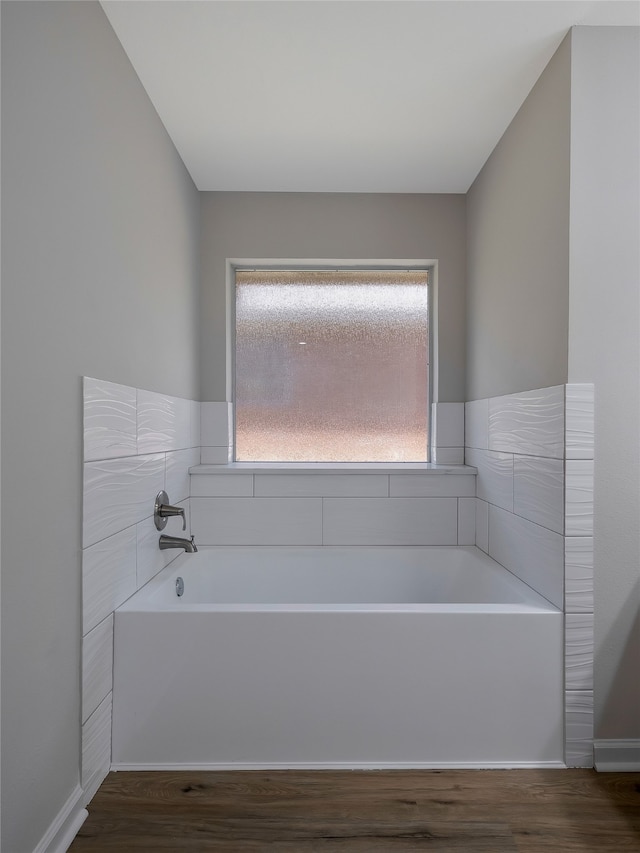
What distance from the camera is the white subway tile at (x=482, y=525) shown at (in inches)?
104

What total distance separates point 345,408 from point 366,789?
1933 millimetres

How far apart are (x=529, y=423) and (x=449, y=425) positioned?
966mm

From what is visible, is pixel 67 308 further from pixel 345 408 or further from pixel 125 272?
pixel 345 408

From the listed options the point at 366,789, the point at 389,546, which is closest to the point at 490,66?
the point at 389,546

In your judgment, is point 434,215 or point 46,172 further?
point 434,215

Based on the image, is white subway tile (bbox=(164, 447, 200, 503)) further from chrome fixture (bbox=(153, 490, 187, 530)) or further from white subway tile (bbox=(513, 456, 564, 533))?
white subway tile (bbox=(513, 456, 564, 533))

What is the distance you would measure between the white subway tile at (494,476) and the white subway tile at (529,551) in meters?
0.05

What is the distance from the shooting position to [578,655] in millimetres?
1845

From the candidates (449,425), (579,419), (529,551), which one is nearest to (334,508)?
(449,425)

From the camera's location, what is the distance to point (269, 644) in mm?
1856

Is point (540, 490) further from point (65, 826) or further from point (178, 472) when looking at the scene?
point (65, 826)

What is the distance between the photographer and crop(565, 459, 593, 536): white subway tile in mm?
1801

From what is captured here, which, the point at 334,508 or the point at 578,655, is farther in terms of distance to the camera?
the point at 334,508

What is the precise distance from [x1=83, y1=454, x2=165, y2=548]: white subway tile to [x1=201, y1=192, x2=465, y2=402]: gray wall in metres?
1.28
